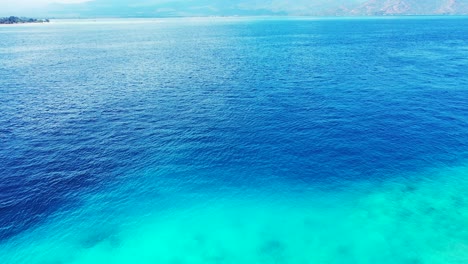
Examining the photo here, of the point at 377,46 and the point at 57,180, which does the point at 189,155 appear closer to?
the point at 57,180

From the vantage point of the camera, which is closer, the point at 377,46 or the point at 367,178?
the point at 367,178

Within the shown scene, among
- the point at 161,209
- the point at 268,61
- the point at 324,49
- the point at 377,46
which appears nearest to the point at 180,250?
the point at 161,209

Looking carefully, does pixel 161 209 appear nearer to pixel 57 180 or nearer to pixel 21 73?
pixel 57 180

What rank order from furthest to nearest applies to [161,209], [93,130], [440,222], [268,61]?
1. [268,61]
2. [93,130]
3. [161,209]
4. [440,222]

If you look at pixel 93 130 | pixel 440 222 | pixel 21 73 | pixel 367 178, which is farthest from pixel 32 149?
pixel 21 73

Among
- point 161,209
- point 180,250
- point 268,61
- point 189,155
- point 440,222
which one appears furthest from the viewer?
point 268,61

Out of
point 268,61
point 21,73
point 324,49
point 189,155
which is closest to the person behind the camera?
point 189,155
